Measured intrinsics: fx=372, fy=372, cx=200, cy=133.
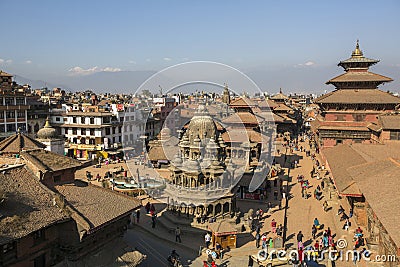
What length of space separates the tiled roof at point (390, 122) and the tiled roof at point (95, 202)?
23.9 metres

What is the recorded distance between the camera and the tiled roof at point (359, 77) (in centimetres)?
3960

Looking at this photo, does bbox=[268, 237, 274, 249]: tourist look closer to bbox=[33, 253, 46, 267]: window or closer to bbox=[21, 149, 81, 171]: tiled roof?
bbox=[21, 149, 81, 171]: tiled roof

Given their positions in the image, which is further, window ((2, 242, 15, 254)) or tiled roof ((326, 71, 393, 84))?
tiled roof ((326, 71, 393, 84))

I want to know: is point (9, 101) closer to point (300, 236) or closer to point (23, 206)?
point (23, 206)

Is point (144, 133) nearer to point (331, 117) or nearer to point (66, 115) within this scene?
point (66, 115)

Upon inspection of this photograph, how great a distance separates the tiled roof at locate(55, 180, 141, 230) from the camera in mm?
14781

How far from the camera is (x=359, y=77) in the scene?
40.9 metres

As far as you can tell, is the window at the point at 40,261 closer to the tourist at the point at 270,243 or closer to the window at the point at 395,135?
the tourist at the point at 270,243

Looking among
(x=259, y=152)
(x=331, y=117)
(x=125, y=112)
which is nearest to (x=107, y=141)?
(x=125, y=112)

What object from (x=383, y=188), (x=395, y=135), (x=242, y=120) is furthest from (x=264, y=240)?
(x=242, y=120)

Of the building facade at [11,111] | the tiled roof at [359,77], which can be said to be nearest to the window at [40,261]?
the tiled roof at [359,77]

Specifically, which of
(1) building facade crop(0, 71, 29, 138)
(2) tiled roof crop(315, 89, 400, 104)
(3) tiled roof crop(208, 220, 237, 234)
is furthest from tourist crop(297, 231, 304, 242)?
(1) building facade crop(0, 71, 29, 138)

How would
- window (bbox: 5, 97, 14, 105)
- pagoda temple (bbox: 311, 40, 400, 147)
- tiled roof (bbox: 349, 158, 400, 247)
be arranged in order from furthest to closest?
window (bbox: 5, 97, 14, 105)
pagoda temple (bbox: 311, 40, 400, 147)
tiled roof (bbox: 349, 158, 400, 247)

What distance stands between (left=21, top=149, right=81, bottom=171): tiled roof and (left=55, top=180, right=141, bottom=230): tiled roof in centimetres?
86
